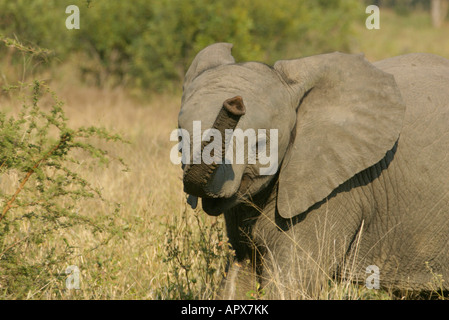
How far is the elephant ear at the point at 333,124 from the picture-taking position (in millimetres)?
4227

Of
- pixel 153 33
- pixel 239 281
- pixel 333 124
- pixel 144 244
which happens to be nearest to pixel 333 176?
pixel 333 124

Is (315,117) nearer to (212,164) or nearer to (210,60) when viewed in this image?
(210,60)

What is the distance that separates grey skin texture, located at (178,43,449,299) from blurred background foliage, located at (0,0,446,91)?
822 centimetres

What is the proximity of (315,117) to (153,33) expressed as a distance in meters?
9.99

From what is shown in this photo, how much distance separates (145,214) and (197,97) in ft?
7.63

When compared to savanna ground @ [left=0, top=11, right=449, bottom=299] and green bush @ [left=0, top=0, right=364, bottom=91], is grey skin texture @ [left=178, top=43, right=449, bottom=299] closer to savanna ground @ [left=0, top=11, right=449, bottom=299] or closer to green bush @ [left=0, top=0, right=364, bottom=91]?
savanna ground @ [left=0, top=11, right=449, bottom=299]

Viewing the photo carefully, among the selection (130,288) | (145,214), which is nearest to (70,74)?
(145,214)

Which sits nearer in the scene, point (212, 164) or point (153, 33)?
point (212, 164)

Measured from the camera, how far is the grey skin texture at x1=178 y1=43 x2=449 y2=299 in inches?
159

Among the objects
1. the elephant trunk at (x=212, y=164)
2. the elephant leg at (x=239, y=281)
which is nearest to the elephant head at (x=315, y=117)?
the elephant trunk at (x=212, y=164)

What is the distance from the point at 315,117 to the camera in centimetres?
428

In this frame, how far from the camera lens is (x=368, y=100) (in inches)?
170
